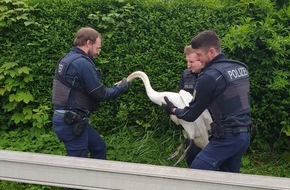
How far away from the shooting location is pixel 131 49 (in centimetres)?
638

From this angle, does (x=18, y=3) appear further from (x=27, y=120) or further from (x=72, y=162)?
(x=72, y=162)

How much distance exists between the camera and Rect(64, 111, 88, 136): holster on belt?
4.77 metres

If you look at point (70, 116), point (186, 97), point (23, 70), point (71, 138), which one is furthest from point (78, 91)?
point (23, 70)

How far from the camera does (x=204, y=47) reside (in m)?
4.18

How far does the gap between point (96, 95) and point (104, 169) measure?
5.28 feet

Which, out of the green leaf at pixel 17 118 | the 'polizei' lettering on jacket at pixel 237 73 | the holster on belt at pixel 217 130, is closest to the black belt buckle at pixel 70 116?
the holster on belt at pixel 217 130

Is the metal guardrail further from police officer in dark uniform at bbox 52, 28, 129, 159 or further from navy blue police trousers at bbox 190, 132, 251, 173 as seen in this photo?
police officer in dark uniform at bbox 52, 28, 129, 159

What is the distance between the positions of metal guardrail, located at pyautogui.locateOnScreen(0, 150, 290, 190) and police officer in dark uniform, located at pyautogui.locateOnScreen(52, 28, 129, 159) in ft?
4.39

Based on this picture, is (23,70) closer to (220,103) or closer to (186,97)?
(186,97)

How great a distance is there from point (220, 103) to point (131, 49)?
8.28 ft

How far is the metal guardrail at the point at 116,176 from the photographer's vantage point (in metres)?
3.02

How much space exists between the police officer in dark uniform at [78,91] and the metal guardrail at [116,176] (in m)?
1.34

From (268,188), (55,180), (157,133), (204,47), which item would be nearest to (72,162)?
(55,180)

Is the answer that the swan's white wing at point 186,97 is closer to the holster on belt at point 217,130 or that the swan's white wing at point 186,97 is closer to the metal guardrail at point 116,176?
the holster on belt at point 217,130
